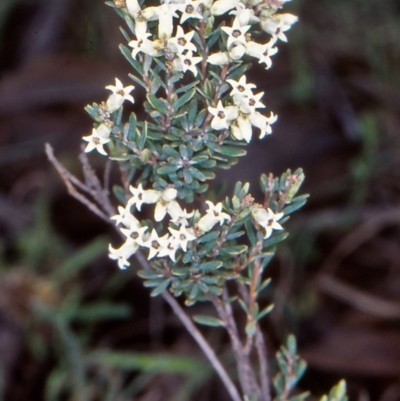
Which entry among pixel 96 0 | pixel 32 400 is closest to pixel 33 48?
pixel 96 0

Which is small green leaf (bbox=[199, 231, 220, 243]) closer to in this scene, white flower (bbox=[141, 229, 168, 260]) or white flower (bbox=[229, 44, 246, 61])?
white flower (bbox=[141, 229, 168, 260])

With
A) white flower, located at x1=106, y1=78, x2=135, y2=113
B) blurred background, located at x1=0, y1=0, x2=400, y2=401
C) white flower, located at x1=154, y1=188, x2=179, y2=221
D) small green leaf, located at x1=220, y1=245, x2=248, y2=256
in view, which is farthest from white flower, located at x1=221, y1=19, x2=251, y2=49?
blurred background, located at x1=0, y1=0, x2=400, y2=401

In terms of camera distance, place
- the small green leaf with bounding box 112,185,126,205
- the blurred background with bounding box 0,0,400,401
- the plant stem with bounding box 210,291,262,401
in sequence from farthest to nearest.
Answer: the blurred background with bounding box 0,0,400,401, the small green leaf with bounding box 112,185,126,205, the plant stem with bounding box 210,291,262,401

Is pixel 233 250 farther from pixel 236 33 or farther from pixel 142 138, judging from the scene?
pixel 236 33

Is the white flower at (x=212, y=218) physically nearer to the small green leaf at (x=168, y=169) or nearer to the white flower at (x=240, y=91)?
the small green leaf at (x=168, y=169)

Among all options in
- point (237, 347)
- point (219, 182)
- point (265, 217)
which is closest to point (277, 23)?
point (265, 217)
